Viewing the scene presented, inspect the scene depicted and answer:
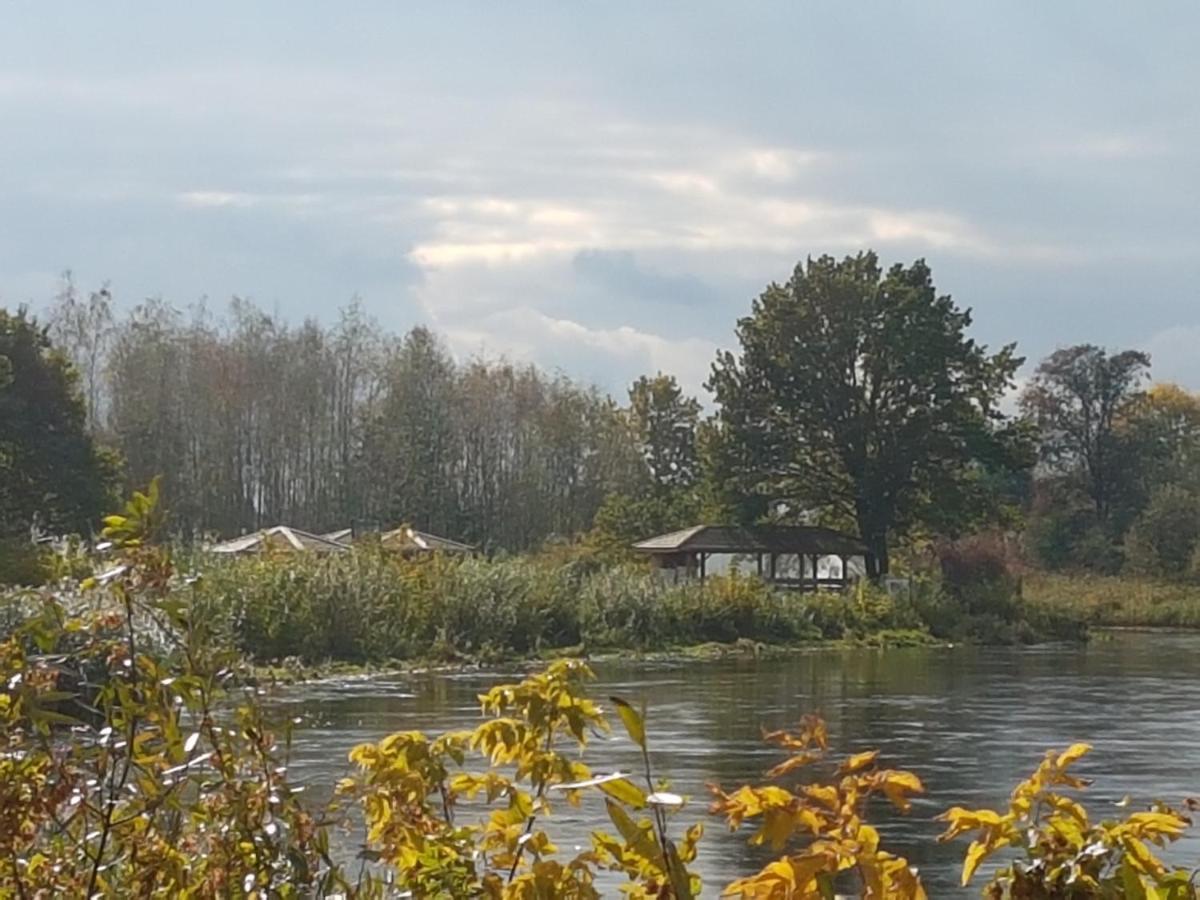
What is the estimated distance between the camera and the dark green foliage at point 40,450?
4716 cm

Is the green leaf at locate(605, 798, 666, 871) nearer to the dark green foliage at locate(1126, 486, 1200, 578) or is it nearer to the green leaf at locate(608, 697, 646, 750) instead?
the green leaf at locate(608, 697, 646, 750)

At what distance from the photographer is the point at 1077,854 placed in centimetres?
272

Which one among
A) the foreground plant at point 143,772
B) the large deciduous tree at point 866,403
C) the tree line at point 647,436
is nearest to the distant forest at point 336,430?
the tree line at point 647,436

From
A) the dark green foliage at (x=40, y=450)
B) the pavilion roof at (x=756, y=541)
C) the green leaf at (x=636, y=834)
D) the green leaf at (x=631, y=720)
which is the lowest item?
the green leaf at (x=636, y=834)

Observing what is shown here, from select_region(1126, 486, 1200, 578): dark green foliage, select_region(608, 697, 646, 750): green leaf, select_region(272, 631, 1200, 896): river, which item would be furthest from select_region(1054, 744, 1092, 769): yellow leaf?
select_region(1126, 486, 1200, 578): dark green foliage

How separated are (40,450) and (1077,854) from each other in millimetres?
46761

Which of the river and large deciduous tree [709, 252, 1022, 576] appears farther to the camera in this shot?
large deciduous tree [709, 252, 1022, 576]

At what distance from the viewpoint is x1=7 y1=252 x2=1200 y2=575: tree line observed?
5931 cm

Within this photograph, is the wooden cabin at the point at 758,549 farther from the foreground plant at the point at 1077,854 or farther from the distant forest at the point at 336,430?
the foreground plant at the point at 1077,854

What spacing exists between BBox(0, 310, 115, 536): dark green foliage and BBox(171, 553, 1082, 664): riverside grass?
10802 millimetres

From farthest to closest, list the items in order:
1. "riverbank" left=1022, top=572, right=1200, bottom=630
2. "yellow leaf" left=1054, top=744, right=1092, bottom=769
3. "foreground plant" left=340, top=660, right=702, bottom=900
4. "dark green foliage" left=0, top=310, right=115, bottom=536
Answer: "riverbank" left=1022, top=572, right=1200, bottom=630, "dark green foliage" left=0, top=310, right=115, bottom=536, "yellow leaf" left=1054, top=744, right=1092, bottom=769, "foreground plant" left=340, top=660, right=702, bottom=900

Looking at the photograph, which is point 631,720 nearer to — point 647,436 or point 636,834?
point 636,834

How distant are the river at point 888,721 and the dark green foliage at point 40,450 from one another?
1624cm

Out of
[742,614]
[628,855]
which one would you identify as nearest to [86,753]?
[628,855]
